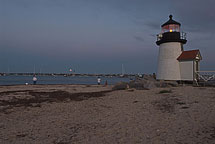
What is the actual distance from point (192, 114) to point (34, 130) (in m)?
6.73

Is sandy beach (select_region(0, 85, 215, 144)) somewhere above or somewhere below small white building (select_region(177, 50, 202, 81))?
below

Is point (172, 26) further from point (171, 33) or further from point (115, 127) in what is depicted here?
point (115, 127)

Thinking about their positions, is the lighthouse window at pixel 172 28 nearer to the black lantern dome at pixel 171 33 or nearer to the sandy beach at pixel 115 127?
the black lantern dome at pixel 171 33

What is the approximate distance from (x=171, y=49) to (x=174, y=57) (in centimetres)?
117

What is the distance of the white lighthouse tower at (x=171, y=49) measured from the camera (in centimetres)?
2140

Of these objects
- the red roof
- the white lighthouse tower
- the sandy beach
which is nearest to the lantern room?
the white lighthouse tower

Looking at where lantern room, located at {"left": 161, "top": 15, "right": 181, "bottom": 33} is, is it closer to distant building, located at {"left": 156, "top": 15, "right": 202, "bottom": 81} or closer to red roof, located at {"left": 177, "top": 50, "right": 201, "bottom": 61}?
distant building, located at {"left": 156, "top": 15, "right": 202, "bottom": 81}

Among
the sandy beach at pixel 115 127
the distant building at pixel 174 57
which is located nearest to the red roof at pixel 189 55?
the distant building at pixel 174 57

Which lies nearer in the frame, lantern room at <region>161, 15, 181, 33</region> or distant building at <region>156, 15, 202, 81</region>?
distant building at <region>156, 15, 202, 81</region>

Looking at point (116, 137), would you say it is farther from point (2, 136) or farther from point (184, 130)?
point (2, 136)

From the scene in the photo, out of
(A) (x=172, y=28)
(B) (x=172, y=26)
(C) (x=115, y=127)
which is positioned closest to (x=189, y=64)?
(A) (x=172, y=28)

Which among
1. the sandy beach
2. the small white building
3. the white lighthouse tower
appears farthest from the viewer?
the white lighthouse tower

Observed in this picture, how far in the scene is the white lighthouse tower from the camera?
2140 centimetres

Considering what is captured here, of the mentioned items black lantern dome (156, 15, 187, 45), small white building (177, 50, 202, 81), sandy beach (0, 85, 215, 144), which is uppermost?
black lantern dome (156, 15, 187, 45)
